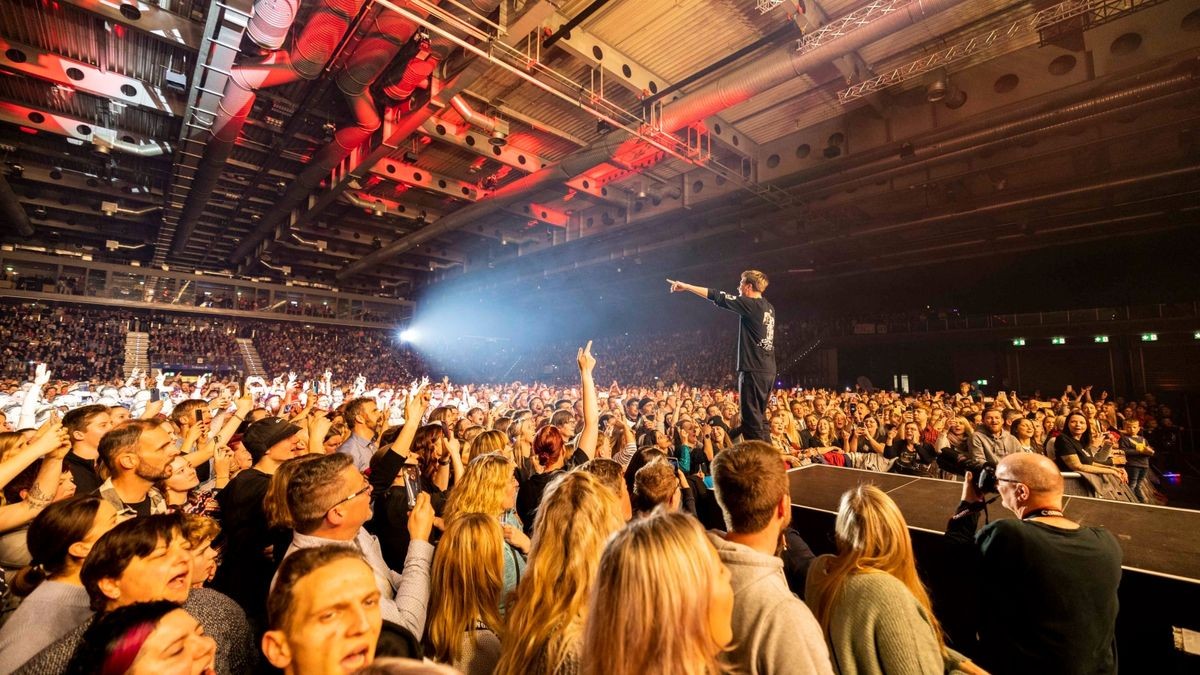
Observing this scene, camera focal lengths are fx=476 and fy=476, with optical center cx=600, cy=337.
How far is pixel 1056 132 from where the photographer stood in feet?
19.9

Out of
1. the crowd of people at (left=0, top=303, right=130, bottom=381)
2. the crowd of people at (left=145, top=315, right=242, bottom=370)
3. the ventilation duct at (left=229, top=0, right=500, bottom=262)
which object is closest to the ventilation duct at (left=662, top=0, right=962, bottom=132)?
the ventilation duct at (left=229, top=0, right=500, bottom=262)

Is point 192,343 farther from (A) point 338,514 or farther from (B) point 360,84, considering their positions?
(A) point 338,514

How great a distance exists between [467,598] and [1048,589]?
7.01 feet

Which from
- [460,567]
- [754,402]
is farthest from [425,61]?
[460,567]

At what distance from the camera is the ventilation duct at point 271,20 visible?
4.41m

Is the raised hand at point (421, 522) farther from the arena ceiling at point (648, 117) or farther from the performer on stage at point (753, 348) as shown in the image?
the arena ceiling at point (648, 117)

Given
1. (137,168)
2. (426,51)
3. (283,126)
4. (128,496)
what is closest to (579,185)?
(426,51)

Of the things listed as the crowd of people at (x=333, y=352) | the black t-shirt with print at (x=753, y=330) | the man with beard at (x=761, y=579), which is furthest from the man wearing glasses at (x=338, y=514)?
the crowd of people at (x=333, y=352)

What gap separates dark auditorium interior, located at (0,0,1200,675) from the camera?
3195 mm

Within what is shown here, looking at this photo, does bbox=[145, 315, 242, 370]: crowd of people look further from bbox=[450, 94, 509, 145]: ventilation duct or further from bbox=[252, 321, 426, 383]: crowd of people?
bbox=[450, 94, 509, 145]: ventilation duct

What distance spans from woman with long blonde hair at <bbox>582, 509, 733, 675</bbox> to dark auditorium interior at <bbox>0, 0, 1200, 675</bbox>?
0.09 feet

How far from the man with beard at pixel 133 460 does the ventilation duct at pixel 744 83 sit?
20.3 ft

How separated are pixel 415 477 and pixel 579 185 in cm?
730

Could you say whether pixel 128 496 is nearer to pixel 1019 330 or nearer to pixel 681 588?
pixel 681 588
